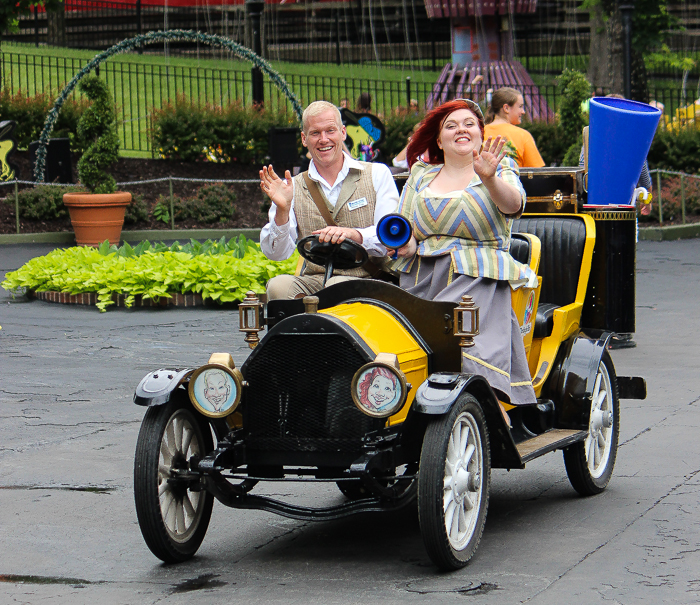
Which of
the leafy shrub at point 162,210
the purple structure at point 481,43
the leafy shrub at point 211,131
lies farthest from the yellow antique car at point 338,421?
the purple structure at point 481,43

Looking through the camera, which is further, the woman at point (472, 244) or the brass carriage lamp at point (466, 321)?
the woman at point (472, 244)

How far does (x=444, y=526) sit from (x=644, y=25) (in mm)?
25316

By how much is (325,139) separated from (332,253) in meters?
0.67

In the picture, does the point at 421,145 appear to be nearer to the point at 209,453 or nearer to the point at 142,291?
the point at 209,453

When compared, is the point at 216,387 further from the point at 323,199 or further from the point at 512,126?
the point at 512,126

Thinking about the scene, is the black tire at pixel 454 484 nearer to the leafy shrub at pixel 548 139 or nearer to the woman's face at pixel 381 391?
the woman's face at pixel 381 391

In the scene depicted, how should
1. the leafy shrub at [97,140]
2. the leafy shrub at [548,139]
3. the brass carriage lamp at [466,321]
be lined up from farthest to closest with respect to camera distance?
1. the leafy shrub at [548,139]
2. the leafy shrub at [97,140]
3. the brass carriage lamp at [466,321]

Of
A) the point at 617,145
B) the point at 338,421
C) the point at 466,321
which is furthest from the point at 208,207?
the point at 338,421

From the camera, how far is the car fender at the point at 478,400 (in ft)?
14.9

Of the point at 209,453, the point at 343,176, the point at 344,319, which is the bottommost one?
the point at 209,453

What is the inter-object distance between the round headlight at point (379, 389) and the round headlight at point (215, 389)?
510 millimetres

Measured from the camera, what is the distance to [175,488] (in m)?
4.80

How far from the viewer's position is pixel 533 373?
593cm

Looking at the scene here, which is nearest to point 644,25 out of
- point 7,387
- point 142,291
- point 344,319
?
point 142,291
